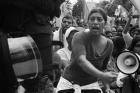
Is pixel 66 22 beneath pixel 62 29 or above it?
above

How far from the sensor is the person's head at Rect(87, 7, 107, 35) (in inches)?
165

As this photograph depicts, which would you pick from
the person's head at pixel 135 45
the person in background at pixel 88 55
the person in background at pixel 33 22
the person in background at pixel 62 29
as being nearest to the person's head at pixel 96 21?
the person in background at pixel 88 55

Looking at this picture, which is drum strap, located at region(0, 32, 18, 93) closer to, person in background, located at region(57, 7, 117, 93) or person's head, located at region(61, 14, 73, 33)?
person in background, located at region(57, 7, 117, 93)

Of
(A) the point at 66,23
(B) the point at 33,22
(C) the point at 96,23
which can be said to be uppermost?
(B) the point at 33,22

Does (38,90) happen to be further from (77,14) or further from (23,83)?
(77,14)

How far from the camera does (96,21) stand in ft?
13.9

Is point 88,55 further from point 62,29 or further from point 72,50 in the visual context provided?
point 62,29

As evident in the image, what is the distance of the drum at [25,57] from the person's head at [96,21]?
2.09 metres

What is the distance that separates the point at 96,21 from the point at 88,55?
1.24 ft

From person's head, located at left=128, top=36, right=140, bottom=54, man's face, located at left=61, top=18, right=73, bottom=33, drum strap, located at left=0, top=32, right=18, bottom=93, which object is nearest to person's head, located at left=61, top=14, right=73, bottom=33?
man's face, located at left=61, top=18, right=73, bottom=33

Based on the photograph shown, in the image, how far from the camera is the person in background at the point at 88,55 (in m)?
4.15

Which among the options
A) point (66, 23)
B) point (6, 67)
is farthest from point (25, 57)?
point (66, 23)

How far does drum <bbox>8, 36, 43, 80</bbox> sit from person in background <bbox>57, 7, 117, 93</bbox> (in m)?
1.94

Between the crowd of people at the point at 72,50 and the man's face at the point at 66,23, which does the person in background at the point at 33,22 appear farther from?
the man's face at the point at 66,23
